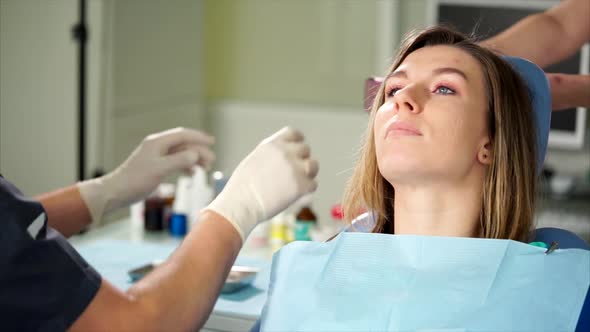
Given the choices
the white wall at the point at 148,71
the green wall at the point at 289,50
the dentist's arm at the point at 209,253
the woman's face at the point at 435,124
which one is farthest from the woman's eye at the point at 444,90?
the green wall at the point at 289,50

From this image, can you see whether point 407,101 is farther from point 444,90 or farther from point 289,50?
point 289,50

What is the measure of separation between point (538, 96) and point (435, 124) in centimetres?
25

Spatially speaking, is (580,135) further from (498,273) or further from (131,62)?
(498,273)

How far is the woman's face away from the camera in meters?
1.62

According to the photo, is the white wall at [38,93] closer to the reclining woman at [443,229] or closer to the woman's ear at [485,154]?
the reclining woman at [443,229]

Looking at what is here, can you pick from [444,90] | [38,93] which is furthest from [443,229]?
[38,93]

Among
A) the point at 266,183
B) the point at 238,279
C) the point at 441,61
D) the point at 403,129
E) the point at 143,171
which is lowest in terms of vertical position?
the point at 238,279

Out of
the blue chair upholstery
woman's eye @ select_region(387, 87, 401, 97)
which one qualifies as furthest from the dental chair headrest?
woman's eye @ select_region(387, 87, 401, 97)

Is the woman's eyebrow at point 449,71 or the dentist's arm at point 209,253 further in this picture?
the woman's eyebrow at point 449,71

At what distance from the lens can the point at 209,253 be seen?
1479mm

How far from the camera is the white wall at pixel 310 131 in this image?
Answer: 160 inches

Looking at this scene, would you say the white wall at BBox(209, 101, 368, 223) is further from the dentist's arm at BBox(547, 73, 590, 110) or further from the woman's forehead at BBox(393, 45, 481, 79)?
the woman's forehead at BBox(393, 45, 481, 79)

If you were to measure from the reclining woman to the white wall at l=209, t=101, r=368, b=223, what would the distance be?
2.24 metres

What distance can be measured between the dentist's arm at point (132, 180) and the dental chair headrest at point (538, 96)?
0.76 meters
